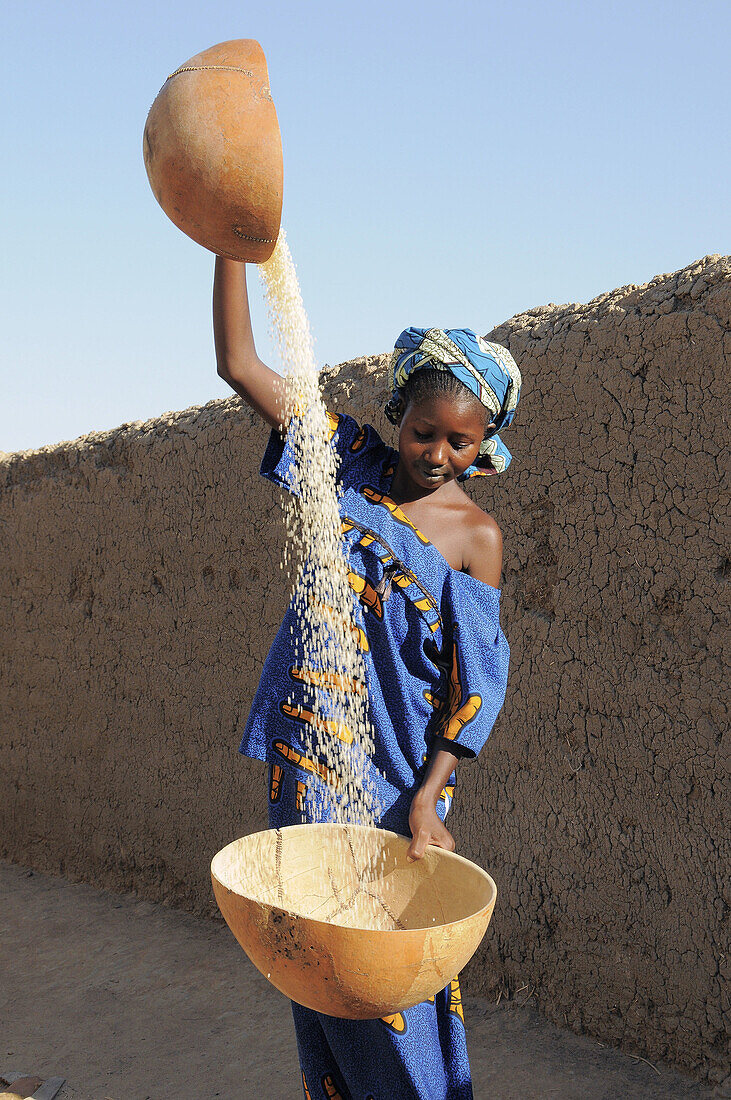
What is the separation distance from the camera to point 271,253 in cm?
175

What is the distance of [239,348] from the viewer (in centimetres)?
178

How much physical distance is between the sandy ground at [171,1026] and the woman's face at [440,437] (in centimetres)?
189

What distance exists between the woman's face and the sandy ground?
1893 mm

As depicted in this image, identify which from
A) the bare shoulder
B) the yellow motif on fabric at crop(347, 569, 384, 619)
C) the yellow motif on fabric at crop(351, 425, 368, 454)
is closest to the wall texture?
the bare shoulder

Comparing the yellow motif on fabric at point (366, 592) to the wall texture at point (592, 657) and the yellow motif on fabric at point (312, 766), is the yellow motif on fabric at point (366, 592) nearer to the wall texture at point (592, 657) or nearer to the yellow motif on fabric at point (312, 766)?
the yellow motif on fabric at point (312, 766)

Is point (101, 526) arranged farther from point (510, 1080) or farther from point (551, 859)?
point (510, 1080)

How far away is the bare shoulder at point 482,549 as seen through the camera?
1883 millimetres

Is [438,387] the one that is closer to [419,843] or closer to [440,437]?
[440,437]

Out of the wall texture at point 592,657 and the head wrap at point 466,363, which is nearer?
the head wrap at point 466,363

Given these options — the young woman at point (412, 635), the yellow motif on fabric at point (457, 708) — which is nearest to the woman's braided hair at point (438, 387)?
the young woman at point (412, 635)

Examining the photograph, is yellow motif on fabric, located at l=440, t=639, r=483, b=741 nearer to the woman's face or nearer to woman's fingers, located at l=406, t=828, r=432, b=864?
woman's fingers, located at l=406, t=828, r=432, b=864

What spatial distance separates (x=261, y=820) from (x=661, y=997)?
1.71 metres

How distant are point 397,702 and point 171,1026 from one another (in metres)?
2.15

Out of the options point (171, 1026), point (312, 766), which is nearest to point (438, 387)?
point (312, 766)
